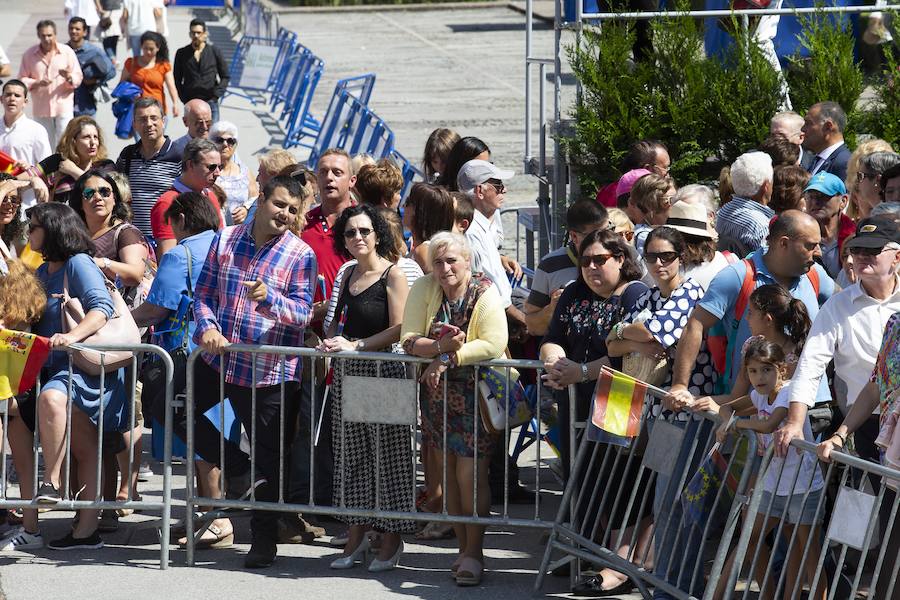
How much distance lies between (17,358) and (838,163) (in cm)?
511

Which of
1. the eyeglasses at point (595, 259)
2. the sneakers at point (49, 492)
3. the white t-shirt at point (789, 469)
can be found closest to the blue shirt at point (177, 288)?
the sneakers at point (49, 492)

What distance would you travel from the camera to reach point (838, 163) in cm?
889

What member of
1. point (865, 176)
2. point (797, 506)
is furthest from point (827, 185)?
point (797, 506)

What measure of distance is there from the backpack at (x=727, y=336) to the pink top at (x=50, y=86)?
447 inches

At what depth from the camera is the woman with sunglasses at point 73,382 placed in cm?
704

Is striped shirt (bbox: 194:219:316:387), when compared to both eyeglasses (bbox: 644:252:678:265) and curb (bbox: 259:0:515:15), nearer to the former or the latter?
eyeglasses (bbox: 644:252:678:265)

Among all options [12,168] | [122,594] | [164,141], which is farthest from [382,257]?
[12,168]

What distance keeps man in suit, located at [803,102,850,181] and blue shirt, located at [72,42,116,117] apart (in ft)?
35.9

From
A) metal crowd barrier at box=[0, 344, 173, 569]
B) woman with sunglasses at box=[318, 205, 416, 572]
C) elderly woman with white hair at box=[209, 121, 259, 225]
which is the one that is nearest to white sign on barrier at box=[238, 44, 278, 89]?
elderly woman with white hair at box=[209, 121, 259, 225]

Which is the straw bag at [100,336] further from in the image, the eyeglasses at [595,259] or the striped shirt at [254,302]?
the eyeglasses at [595,259]

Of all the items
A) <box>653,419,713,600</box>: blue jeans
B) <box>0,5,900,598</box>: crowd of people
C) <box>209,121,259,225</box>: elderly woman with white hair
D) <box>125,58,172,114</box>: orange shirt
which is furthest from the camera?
<box>125,58,172,114</box>: orange shirt

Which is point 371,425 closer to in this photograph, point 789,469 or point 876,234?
point 789,469

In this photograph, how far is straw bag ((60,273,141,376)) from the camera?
701 centimetres

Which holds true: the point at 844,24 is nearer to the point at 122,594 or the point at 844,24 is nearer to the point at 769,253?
the point at 769,253
